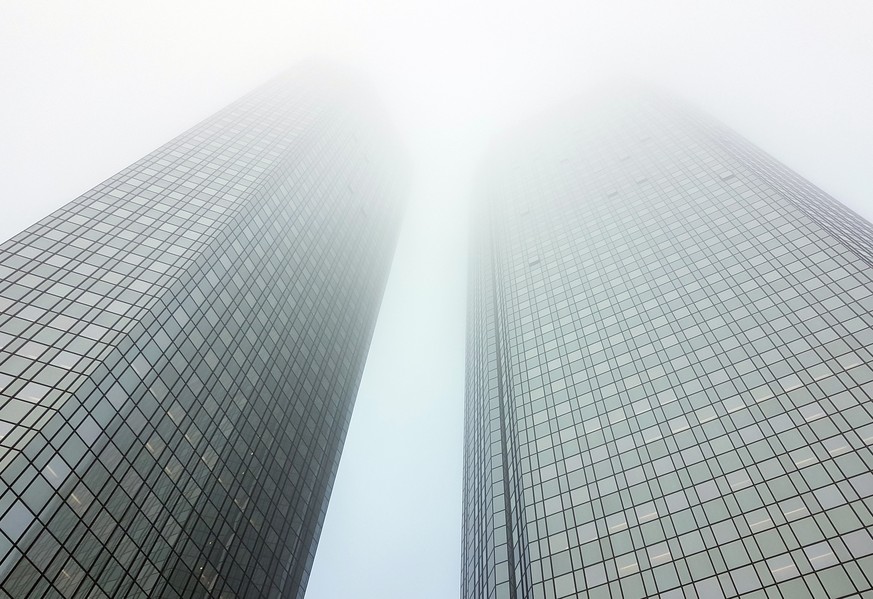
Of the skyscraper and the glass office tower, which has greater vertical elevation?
the skyscraper

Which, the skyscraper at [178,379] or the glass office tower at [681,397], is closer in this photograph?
the skyscraper at [178,379]

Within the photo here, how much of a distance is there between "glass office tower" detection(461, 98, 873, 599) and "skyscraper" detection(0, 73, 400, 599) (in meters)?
22.0

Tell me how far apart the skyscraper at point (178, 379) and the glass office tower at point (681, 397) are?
868 inches

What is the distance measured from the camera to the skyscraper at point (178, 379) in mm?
36812

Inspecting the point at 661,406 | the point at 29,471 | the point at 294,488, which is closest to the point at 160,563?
the point at 29,471

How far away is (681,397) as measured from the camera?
5653 centimetres

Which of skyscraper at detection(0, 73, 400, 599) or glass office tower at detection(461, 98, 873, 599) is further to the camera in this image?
glass office tower at detection(461, 98, 873, 599)

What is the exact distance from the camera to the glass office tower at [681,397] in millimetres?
42188

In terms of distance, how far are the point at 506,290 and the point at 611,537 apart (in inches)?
2057

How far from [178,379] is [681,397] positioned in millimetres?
Result: 45934

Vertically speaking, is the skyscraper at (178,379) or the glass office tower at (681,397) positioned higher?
the skyscraper at (178,379)

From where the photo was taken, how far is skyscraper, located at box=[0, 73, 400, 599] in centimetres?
3681

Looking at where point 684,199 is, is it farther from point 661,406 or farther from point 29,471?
point 29,471

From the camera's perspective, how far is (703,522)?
4441 centimetres
